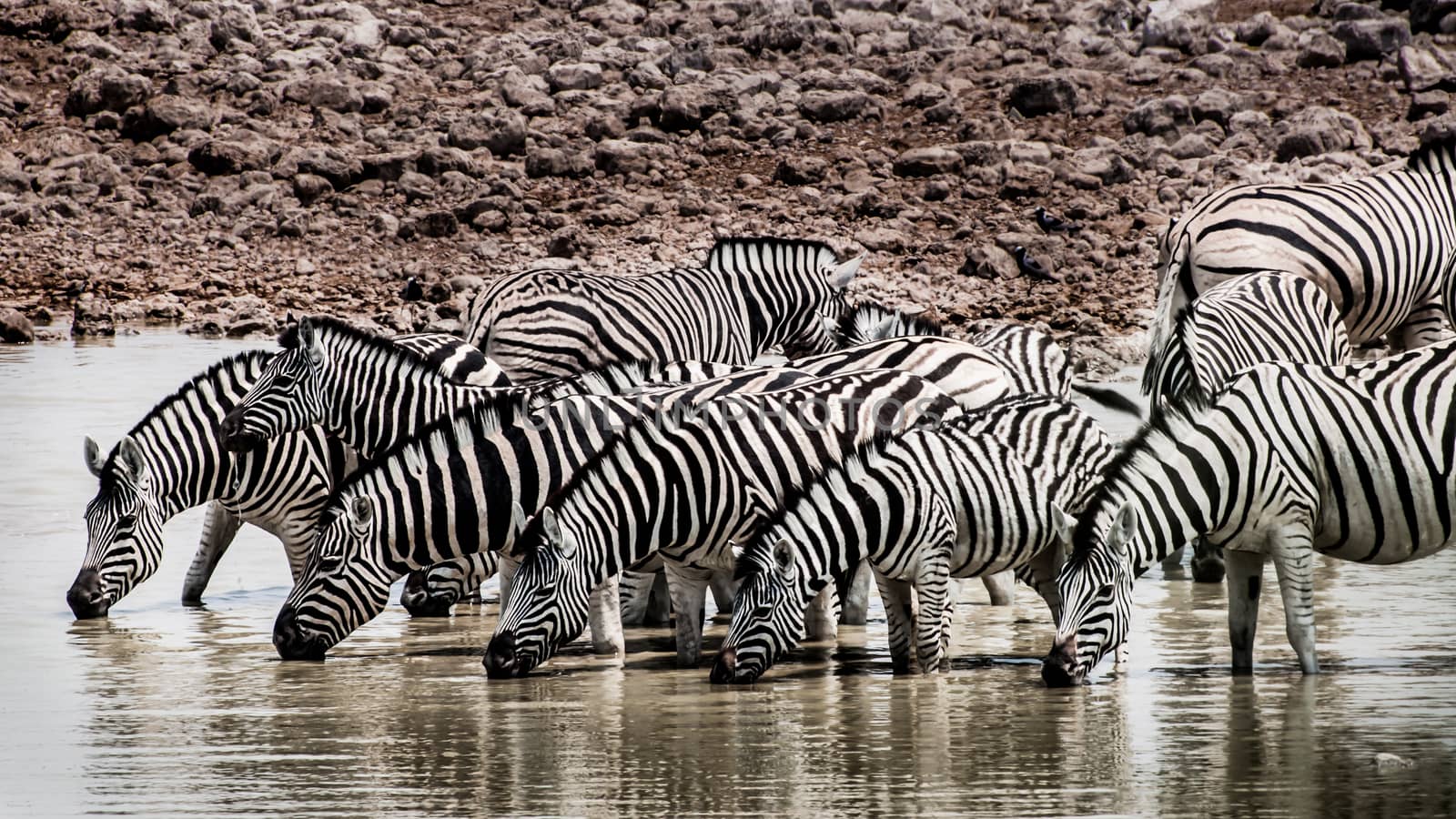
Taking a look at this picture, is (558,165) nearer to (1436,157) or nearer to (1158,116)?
(1158,116)

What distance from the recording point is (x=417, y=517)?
9148 millimetres

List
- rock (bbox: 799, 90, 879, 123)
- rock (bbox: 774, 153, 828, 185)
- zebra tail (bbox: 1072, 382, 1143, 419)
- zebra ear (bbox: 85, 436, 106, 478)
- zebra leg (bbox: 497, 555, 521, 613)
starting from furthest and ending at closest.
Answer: rock (bbox: 799, 90, 879, 123)
rock (bbox: 774, 153, 828, 185)
zebra tail (bbox: 1072, 382, 1143, 419)
zebra ear (bbox: 85, 436, 106, 478)
zebra leg (bbox: 497, 555, 521, 613)

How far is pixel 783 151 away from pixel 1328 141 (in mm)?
6454

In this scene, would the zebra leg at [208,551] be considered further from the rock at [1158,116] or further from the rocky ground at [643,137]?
the rock at [1158,116]

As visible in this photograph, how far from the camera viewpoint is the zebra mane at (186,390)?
10.3m

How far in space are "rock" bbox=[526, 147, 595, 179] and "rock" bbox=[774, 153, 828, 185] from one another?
224 cm

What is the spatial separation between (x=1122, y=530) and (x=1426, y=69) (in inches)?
840

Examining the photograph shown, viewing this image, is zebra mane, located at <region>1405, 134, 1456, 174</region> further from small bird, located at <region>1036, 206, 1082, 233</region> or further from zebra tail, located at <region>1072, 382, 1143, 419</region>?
small bird, located at <region>1036, 206, 1082, 233</region>

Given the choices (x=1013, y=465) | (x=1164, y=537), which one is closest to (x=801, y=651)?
(x=1013, y=465)

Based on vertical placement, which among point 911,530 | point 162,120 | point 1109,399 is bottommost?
point 911,530

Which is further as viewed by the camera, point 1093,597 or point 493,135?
point 493,135

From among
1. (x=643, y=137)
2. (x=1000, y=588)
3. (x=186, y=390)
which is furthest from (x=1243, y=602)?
(x=643, y=137)

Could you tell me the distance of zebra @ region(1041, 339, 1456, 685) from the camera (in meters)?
8.10

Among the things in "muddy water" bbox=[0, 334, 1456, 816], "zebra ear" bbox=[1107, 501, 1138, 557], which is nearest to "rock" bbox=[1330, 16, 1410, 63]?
"muddy water" bbox=[0, 334, 1456, 816]
